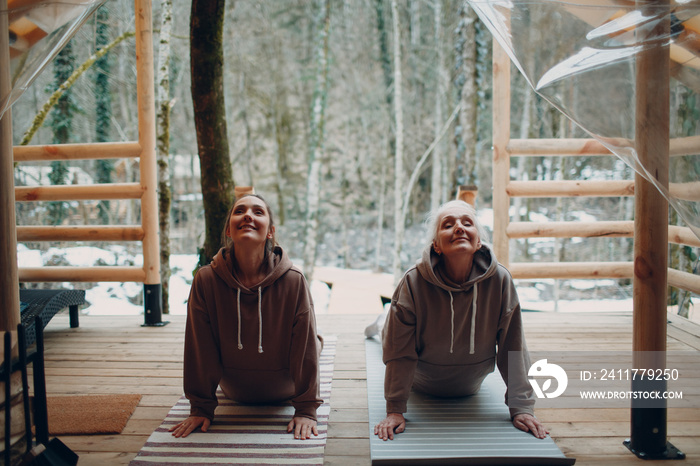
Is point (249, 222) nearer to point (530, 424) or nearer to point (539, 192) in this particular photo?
point (530, 424)

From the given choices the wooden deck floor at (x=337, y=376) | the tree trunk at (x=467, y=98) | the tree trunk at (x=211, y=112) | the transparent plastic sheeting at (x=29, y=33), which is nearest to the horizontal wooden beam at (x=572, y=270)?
the wooden deck floor at (x=337, y=376)

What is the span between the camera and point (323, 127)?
8.70 m

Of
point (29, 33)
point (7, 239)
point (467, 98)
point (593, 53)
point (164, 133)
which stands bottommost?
point (7, 239)

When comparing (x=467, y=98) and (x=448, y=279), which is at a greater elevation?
(x=467, y=98)

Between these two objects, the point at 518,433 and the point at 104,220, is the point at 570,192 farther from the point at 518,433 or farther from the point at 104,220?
the point at 104,220

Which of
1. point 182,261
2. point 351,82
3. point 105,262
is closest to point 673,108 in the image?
point 105,262

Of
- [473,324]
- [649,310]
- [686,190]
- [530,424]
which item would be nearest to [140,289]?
[473,324]

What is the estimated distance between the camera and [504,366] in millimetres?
2064

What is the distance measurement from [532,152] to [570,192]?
1.47ft

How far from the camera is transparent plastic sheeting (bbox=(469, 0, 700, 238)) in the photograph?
1507 mm

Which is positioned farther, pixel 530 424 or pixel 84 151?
pixel 84 151

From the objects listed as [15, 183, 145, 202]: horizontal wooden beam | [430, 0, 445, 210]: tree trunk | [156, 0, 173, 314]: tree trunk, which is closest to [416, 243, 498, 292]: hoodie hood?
[15, 183, 145, 202]: horizontal wooden beam

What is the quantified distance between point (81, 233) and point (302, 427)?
2.73 m

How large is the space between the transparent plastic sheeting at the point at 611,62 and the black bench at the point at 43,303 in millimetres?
3059
